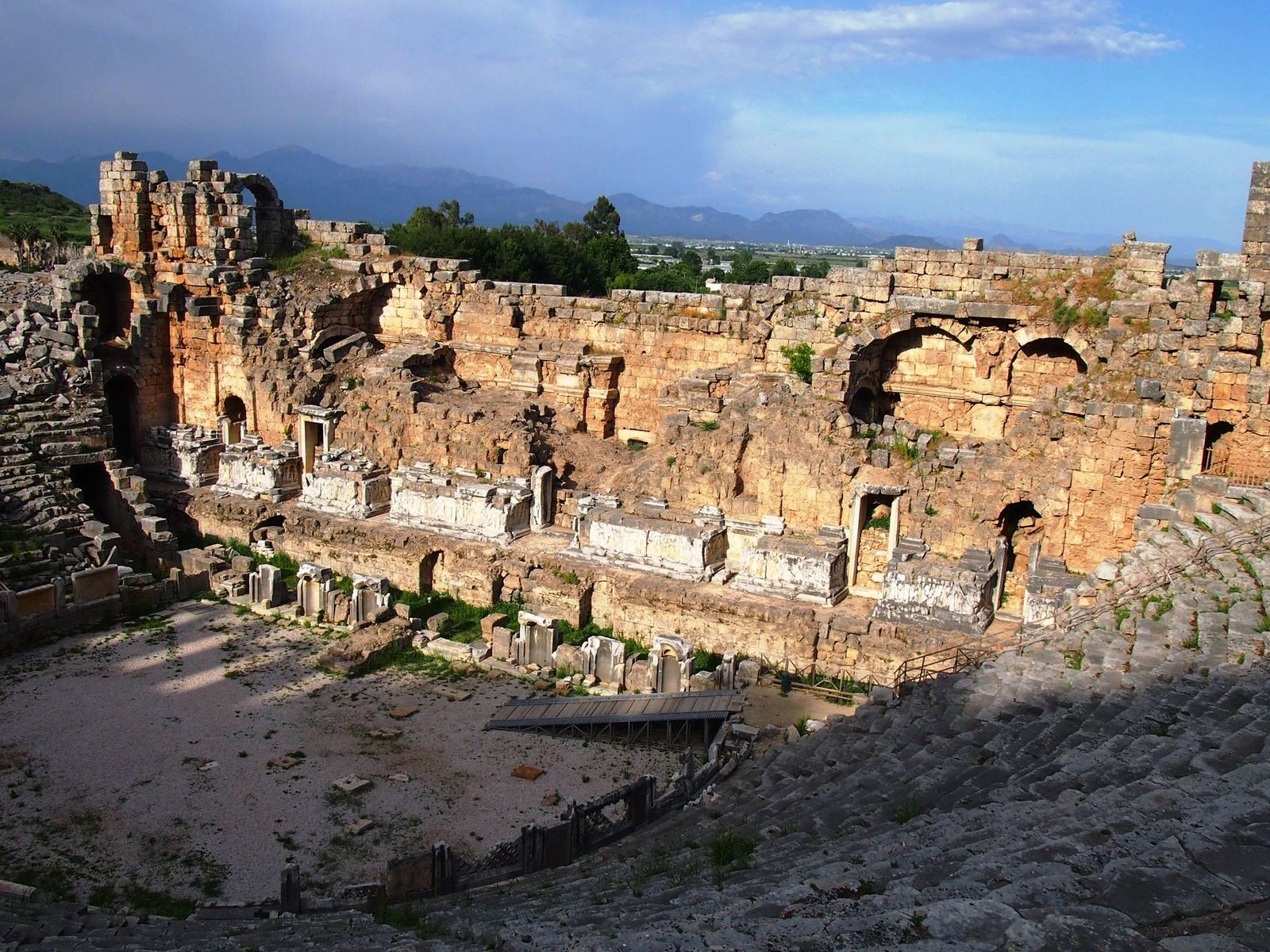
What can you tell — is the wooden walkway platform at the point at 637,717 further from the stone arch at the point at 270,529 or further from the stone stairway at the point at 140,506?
the stone stairway at the point at 140,506

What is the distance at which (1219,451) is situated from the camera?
14.7 metres

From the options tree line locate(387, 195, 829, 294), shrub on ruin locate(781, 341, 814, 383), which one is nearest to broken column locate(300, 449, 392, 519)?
shrub on ruin locate(781, 341, 814, 383)

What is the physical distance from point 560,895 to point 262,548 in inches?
519

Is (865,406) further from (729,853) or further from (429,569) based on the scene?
(729,853)

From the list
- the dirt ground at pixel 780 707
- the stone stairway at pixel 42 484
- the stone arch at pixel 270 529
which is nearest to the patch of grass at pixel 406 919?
the dirt ground at pixel 780 707

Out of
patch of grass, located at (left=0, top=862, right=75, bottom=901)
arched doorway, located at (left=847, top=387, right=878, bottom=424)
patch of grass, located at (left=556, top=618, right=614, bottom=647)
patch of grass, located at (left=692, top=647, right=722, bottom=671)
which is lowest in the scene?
patch of grass, located at (left=0, top=862, right=75, bottom=901)

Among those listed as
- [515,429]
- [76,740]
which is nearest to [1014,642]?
[515,429]

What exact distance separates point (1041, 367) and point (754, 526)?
5.16m

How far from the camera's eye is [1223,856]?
607 centimetres

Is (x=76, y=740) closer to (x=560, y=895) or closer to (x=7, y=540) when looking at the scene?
(x=7, y=540)

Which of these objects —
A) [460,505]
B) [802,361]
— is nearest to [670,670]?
[460,505]

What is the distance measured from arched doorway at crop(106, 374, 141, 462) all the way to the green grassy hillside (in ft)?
86.1

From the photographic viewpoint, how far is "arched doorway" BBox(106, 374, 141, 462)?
23672 millimetres

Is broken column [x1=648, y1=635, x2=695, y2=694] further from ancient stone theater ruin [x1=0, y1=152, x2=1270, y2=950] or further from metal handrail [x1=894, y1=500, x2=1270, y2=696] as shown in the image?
metal handrail [x1=894, y1=500, x2=1270, y2=696]
